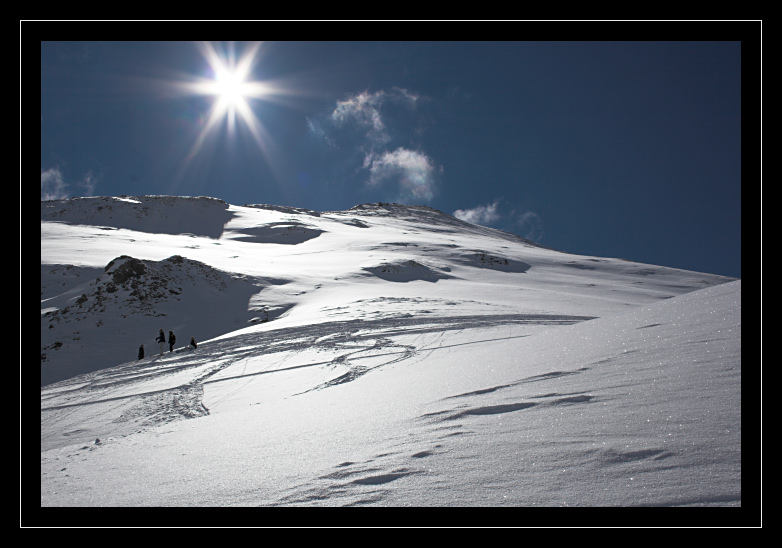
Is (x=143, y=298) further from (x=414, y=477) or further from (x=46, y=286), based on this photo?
(x=414, y=477)

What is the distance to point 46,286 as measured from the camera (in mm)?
25469

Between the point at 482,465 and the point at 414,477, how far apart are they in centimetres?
40

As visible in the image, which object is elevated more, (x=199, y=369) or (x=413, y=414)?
(x=413, y=414)

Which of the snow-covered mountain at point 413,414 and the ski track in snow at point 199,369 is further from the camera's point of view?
the ski track in snow at point 199,369

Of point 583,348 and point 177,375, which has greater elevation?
point 583,348

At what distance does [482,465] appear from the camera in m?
2.44

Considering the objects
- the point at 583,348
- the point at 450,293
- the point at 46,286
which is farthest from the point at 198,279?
the point at 583,348

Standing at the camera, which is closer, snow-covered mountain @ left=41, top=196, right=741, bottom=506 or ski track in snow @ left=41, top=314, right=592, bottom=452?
snow-covered mountain @ left=41, top=196, right=741, bottom=506

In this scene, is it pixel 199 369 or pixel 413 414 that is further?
pixel 199 369
